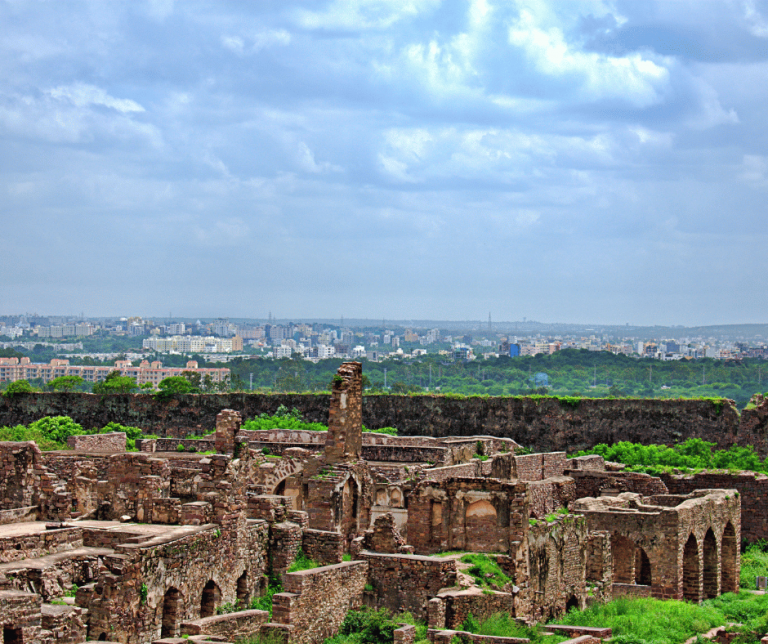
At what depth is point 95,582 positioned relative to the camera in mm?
16297

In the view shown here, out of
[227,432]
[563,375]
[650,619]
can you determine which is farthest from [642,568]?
[563,375]

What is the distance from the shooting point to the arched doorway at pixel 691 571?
A: 25.7 metres

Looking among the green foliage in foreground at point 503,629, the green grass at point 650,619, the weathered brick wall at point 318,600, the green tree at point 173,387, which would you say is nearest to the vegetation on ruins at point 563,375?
the green tree at point 173,387

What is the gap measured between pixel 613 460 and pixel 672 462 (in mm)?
1887

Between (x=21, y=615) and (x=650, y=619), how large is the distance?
1167cm

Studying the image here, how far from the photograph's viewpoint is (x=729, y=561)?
27.3 meters

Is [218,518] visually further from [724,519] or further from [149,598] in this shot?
[724,519]

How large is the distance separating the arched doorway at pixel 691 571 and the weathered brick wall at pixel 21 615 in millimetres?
14909

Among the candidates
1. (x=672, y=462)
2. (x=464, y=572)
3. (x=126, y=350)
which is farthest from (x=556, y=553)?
(x=126, y=350)

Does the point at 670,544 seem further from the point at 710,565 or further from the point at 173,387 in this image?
the point at 173,387

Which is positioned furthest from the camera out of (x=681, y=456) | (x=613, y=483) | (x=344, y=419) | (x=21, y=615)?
(x=681, y=456)

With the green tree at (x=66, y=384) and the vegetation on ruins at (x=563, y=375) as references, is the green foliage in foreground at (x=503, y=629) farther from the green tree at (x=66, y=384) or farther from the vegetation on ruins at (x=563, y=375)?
the vegetation on ruins at (x=563, y=375)

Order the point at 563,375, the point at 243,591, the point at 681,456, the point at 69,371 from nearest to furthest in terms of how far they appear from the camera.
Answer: the point at 243,591 < the point at 681,456 < the point at 563,375 < the point at 69,371

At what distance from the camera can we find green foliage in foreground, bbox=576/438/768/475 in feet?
107
